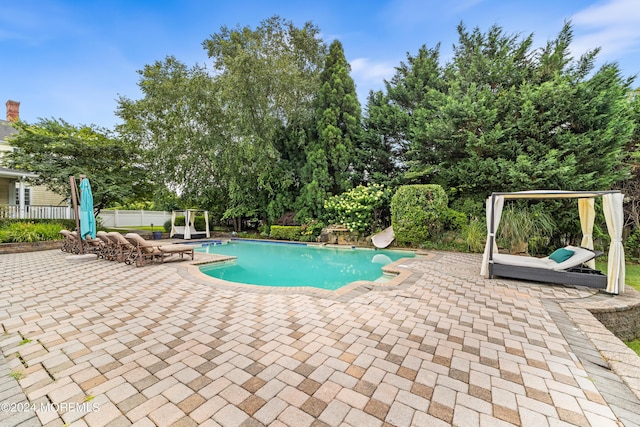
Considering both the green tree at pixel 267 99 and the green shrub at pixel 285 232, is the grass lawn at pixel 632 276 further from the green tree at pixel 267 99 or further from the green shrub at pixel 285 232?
the green tree at pixel 267 99

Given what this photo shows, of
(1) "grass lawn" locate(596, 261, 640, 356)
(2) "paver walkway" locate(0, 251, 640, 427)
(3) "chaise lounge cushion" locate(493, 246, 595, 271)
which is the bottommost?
(1) "grass lawn" locate(596, 261, 640, 356)

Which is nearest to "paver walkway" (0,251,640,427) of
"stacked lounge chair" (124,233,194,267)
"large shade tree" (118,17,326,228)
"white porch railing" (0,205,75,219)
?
"stacked lounge chair" (124,233,194,267)

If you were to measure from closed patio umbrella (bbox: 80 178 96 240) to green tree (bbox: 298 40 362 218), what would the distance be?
343 inches

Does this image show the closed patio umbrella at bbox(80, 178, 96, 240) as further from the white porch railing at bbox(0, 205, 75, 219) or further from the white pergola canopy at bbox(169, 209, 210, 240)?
the white porch railing at bbox(0, 205, 75, 219)

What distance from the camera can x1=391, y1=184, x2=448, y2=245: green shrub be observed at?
33.4 feet

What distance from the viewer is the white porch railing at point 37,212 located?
37.6ft

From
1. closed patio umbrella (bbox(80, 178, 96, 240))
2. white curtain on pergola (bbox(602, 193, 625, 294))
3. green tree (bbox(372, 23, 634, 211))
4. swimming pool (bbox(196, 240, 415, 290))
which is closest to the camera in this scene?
white curtain on pergola (bbox(602, 193, 625, 294))

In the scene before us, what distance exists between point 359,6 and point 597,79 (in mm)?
7933

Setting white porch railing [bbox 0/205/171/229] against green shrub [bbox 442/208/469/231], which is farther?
white porch railing [bbox 0/205/171/229]

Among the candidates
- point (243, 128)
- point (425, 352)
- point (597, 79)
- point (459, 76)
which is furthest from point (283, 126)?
point (425, 352)

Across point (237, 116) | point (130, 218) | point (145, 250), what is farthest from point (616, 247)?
point (130, 218)

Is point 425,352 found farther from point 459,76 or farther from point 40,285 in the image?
point 459,76

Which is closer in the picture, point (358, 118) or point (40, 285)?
point (40, 285)

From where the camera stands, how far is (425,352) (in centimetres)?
262
